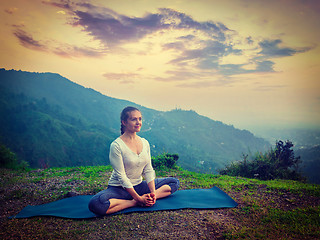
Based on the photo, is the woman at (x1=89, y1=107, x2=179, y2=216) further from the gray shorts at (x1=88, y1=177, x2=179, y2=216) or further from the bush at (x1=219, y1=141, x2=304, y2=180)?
the bush at (x1=219, y1=141, x2=304, y2=180)

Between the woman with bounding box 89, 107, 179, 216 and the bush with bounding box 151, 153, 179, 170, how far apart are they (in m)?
3.70

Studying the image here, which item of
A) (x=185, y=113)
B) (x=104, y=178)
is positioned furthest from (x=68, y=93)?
(x=104, y=178)

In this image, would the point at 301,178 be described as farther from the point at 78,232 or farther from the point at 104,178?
the point at 78,232

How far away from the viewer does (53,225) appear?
3488 millimetres

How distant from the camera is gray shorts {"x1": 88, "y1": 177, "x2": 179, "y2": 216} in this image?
11.9 feet

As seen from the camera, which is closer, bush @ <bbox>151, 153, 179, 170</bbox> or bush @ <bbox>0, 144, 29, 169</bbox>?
bush @ <bbox>151, 153, 179, 170</bbox>

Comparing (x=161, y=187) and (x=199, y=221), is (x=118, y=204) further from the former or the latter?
(x=199, y=221)

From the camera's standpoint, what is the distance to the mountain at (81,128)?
44.5 meters

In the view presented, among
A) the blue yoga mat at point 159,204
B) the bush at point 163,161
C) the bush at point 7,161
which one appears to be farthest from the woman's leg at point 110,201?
the bush at point 7,161

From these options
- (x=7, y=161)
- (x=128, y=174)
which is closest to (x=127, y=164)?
(x=128, y=174)

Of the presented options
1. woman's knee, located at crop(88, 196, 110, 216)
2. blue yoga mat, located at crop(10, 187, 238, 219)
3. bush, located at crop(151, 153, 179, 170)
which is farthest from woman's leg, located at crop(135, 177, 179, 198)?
bush, located at crop(151, 153, 179, 170)

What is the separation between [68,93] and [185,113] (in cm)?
5453

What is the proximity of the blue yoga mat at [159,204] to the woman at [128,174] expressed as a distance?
0.21m

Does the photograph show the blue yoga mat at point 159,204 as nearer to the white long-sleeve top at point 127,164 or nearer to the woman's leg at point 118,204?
the woman's leg at point 118,204
